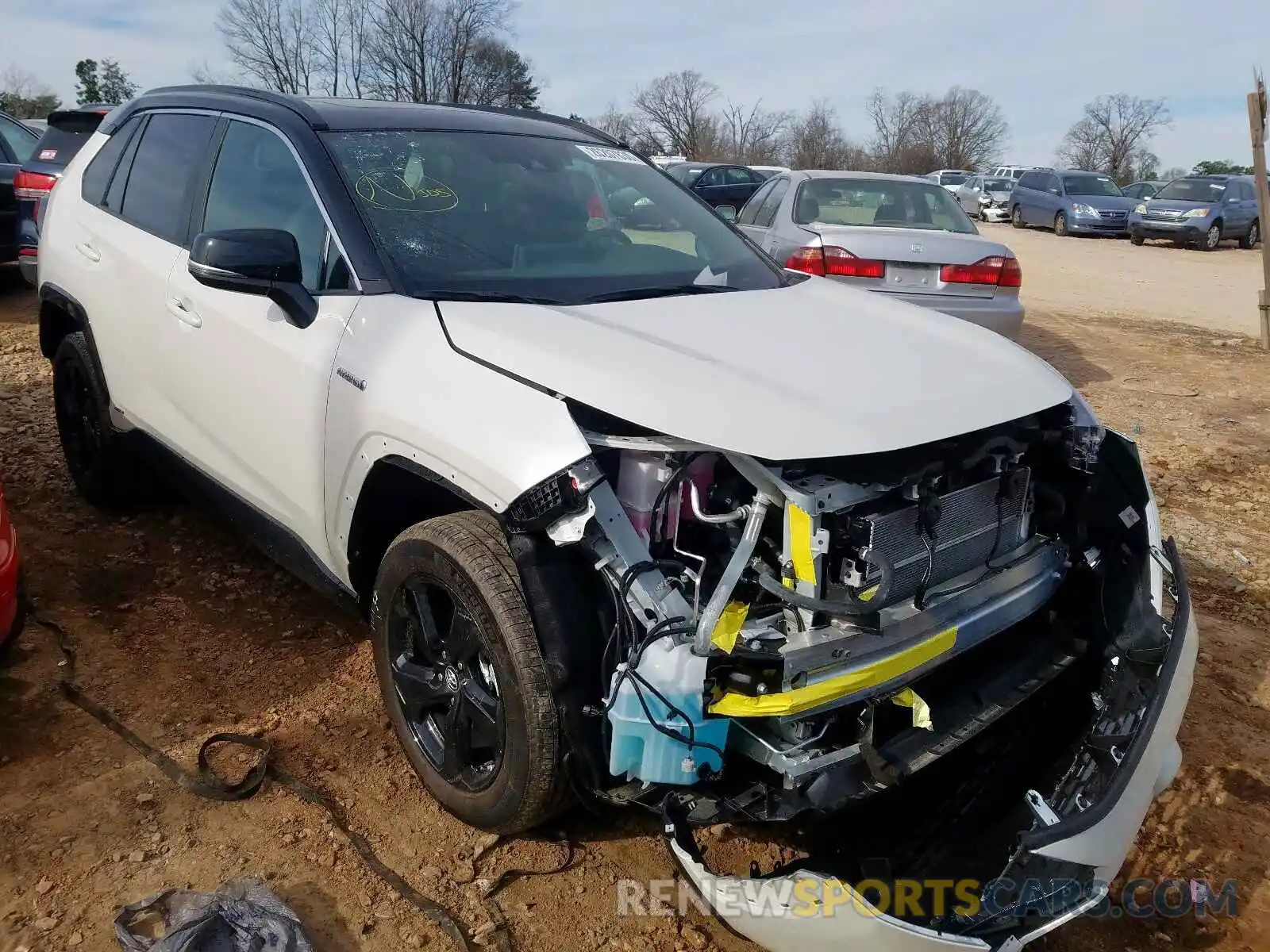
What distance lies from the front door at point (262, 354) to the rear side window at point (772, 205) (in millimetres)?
5205

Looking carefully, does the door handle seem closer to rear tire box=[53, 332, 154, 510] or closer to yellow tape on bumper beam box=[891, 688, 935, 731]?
rear tire box=[53, 332, 154, 510]

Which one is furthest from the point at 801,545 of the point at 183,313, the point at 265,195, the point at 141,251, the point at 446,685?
the point at 141,251

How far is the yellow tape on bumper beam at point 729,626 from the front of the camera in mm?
1987

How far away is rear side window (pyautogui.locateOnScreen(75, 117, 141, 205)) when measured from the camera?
13.6 ft

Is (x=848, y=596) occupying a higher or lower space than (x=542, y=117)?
lower

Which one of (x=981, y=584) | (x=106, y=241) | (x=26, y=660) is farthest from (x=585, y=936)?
(x=106, y=241)

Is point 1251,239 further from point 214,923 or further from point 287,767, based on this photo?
point 214,923

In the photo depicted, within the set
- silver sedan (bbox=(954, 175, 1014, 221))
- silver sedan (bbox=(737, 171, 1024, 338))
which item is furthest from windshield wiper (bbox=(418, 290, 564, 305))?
silver sedan (bbox=(954, 175, 1014, 221))

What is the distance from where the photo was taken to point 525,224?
10.1ft

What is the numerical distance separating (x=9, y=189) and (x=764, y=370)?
362 inches

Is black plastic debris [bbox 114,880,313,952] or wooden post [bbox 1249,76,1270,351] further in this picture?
wooden post [bbox 1249,76,1270,351]

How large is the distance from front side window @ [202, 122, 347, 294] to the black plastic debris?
163 centimetres

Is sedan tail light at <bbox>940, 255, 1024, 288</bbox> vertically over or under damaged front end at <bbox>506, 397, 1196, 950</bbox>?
over

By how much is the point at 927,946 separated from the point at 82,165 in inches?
180
